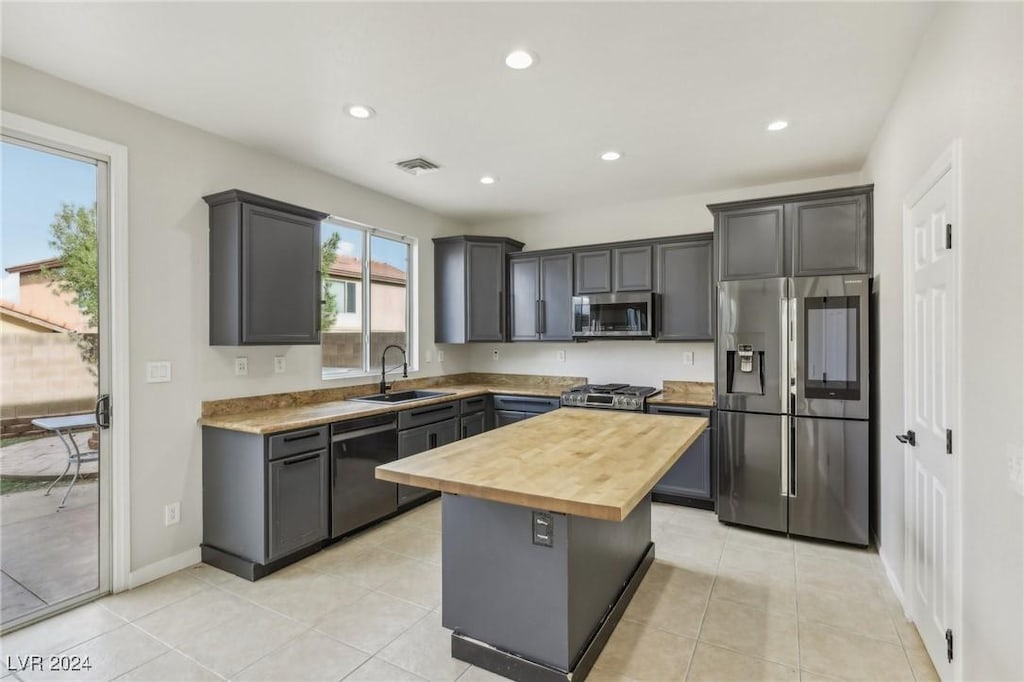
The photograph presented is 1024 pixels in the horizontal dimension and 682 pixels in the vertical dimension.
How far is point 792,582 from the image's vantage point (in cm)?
286

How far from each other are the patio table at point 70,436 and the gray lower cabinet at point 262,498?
1.93ft

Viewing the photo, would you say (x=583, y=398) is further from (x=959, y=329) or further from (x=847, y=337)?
(x=959, y=329)

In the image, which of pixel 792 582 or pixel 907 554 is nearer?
pixel 907 554

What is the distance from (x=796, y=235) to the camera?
11.6 ft

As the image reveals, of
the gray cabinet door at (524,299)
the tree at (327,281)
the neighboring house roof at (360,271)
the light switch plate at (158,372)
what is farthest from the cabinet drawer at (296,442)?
the gray cabinet door at (524,299)

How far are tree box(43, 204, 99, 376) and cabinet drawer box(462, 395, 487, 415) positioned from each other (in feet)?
8.96

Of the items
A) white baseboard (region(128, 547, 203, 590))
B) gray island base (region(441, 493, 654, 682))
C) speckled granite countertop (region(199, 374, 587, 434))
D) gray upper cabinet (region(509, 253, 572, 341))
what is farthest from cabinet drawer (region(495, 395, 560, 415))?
white baseboard (region(128, 547, 203, 590))

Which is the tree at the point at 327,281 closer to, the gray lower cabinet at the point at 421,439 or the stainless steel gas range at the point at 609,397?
the gray lower cabinet at the point at 421,439

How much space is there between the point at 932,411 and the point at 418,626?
249 centimetres

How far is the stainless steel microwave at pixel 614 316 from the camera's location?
14.5 ft

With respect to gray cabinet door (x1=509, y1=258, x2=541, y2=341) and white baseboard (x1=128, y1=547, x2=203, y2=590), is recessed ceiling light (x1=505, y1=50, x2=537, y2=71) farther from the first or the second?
white baseboard (x1=128, y1=547, x2=203, y2=590)

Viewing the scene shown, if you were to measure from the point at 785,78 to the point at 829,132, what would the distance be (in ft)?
3.01

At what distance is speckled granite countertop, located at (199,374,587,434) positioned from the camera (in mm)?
3059

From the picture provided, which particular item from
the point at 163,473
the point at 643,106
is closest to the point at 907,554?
the point at 643,106
